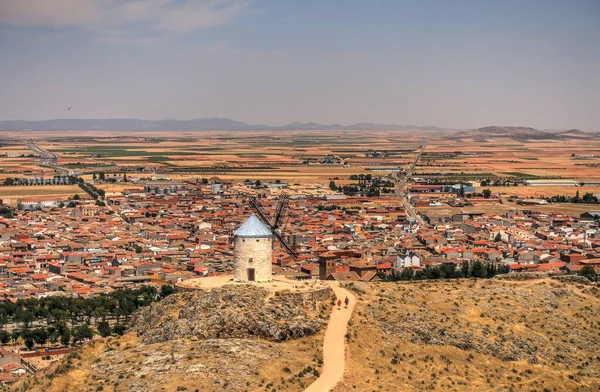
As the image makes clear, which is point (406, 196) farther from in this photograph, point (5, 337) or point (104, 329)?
point (5, 337)

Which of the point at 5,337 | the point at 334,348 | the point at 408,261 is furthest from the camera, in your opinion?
the point at 408,261

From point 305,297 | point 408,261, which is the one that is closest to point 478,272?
point 408,261

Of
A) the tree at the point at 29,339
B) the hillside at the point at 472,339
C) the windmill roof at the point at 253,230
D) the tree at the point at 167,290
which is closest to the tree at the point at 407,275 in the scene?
the tree at the point at 167,290

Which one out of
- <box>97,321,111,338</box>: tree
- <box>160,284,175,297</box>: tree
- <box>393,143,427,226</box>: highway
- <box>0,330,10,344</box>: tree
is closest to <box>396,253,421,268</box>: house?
<box>160,284,175,297</box>: tree

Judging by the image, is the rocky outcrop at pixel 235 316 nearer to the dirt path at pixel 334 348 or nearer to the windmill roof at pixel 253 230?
the dirt path at pixel 334 348

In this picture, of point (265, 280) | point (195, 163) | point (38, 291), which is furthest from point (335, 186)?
point (265, 280)

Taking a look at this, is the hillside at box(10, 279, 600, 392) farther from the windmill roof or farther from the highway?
the highway
